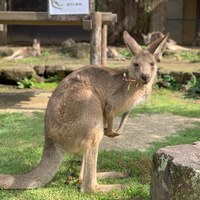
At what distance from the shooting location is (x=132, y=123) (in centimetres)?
575

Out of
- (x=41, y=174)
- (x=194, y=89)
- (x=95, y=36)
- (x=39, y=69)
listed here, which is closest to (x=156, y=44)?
(x=41, y=174)

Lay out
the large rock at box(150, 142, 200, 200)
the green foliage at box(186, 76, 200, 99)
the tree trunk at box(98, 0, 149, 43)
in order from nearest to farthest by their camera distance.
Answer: the large rock at box(150, 142, 200, 200) < the green foliage at box(186, 76, 200, 99) < the tree trunk at box(98, 0, 149, 43)

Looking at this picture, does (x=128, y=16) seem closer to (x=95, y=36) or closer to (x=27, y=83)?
(x=27, y=83)

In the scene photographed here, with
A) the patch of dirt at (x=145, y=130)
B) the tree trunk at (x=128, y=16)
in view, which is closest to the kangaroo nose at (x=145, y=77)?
the patch of dirt at (x=145, y=130)

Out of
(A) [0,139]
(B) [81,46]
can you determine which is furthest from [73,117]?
(B) [81,46]

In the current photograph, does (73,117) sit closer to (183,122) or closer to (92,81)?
(92,81)

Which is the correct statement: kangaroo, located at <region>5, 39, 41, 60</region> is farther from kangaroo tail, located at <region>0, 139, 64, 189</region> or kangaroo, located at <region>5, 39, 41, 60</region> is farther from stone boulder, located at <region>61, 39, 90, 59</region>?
kangaroo tail, located at <region>0, 139, 64, 189</region>

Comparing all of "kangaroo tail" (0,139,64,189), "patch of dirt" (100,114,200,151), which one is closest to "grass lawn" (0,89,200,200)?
"kangaroo tail" (0,139,64,189)

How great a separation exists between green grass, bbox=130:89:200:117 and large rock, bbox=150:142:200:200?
152 inches

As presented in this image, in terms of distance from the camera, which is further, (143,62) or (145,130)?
(145,130)

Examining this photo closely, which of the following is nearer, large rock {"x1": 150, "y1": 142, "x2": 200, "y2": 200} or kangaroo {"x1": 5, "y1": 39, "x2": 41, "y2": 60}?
large rock {"x1": 150, "y1": 142, "x2": 200, "y2": 200}

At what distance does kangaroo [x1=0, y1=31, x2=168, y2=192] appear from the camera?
293 centimetres

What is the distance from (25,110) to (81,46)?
5581 millimetres

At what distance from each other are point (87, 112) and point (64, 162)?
1.19 m
